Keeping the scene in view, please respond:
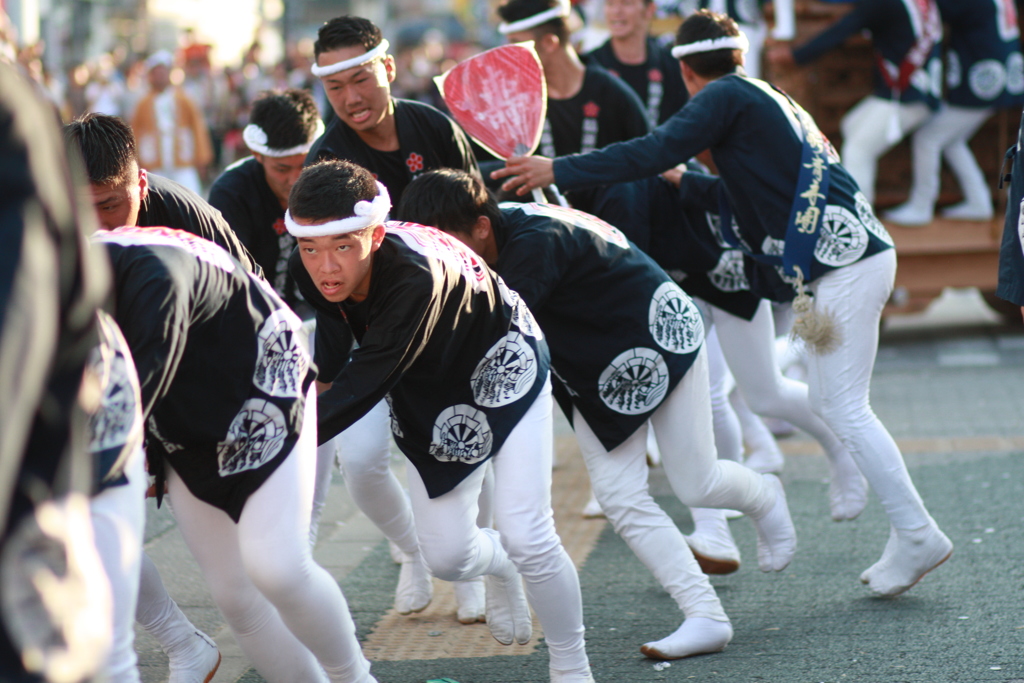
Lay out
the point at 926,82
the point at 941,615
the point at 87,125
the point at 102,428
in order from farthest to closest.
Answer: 1. the point at 926,82
2. the point at 941,615
3. the point at 87,125
4. the point at 102,428

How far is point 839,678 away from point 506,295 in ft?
4.35

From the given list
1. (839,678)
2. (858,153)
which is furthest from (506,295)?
(858,153)

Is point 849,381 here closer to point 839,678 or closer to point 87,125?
point 839,678

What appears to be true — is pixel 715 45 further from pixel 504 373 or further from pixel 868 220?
pixel 504 373

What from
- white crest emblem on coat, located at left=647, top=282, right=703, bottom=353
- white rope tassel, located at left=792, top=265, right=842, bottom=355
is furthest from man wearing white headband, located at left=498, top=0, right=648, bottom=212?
white crest emblem on coat, located at left=647, top=282, right=703, bottom=353

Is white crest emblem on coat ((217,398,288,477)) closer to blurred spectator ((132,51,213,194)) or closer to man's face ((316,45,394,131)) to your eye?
man's face ((316,45,394,131))

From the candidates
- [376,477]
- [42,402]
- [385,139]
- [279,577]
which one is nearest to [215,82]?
[385,139]

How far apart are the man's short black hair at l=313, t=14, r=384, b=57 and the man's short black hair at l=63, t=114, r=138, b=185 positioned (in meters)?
1.38

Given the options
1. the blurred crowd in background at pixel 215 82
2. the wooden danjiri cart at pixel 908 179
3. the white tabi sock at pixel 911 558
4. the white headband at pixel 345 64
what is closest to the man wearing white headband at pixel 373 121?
the white headband at pixel 345 64

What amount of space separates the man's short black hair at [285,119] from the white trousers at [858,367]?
184 centimetres

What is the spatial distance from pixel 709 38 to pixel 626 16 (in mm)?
1762

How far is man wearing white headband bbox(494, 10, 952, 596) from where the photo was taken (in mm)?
3711

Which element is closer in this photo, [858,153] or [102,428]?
[102,428]

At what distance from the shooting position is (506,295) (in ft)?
9.68
